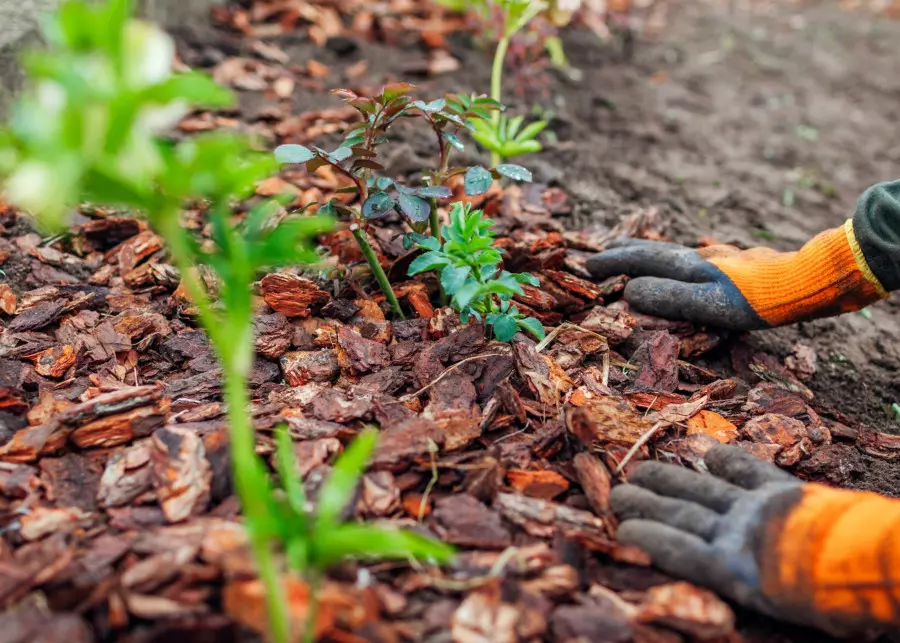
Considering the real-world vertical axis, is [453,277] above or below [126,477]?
above

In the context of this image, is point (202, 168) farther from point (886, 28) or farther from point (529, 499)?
point (886, 28)

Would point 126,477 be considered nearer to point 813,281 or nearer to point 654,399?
point 654,399

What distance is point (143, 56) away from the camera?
1051 mm

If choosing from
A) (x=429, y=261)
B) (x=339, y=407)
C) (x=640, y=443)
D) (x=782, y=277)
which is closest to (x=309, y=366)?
(x=339, y=407)

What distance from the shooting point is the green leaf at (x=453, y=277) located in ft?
5.63

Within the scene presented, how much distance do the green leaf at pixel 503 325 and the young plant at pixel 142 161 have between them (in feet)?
2.47

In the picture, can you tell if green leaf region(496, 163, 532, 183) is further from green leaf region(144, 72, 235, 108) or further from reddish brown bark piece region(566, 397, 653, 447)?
green leaf region(144, 72, 235, 108)

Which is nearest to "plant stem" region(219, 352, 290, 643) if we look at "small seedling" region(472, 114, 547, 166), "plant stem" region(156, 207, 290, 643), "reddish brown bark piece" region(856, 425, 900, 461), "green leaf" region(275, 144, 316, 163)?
"plant stem" region(156, 207, 290, 643)

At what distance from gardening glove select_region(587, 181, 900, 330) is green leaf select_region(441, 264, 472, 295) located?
32.0 inches

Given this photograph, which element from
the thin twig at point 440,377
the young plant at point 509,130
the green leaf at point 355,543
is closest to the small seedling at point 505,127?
the young plant at point 509,130

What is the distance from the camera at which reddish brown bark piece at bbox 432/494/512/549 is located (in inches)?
58.4

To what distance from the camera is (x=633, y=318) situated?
2270 mm

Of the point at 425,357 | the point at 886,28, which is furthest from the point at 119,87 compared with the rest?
the point at 886,28

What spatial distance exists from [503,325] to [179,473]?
0.83 meters
